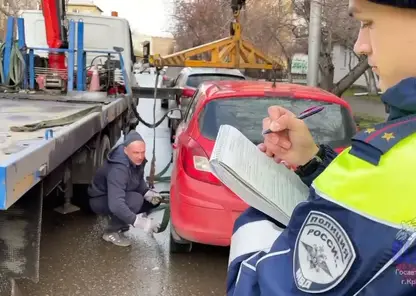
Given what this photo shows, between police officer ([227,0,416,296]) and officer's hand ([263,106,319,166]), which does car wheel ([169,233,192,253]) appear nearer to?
officer's hand ([263,106,319,166])

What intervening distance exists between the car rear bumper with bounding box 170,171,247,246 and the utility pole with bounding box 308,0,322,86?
6.78 meters

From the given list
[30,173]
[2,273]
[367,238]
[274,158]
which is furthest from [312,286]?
[2,273]

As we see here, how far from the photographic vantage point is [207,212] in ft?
15.1

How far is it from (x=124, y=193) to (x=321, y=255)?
14.9 ft

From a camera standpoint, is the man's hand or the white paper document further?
the man's hand

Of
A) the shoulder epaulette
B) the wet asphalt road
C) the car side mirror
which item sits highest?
the shoulder epaulette

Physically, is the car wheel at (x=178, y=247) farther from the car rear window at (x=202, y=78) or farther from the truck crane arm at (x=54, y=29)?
the car rear window at (x=202, y=78)

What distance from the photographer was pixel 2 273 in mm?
3102

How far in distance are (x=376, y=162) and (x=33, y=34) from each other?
364 inches

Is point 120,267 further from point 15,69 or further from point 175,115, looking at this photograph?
point 15,69

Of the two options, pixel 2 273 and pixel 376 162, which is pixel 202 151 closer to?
pixel 2 273

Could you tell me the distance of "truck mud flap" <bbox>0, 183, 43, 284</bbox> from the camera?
3117mm

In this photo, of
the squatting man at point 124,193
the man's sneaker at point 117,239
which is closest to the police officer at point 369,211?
the squatting man at point 124,193

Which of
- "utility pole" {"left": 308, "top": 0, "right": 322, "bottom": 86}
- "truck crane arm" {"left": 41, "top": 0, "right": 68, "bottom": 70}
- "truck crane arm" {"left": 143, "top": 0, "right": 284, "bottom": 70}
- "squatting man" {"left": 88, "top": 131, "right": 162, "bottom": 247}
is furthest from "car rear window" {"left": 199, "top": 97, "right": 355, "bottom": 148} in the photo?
"utility pole" {"left": 308, "top": 0, "right": 322, "bottom": 86}
